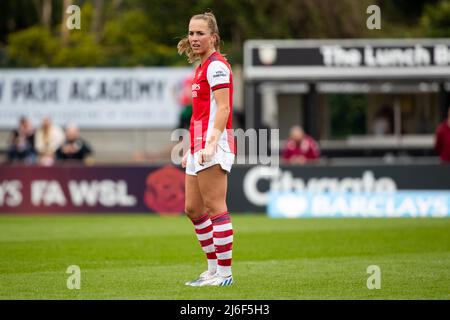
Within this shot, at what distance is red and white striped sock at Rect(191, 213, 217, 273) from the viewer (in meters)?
10.0

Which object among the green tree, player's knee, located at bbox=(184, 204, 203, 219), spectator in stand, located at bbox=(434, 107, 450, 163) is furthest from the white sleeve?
the green tree

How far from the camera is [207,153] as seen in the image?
9383mm

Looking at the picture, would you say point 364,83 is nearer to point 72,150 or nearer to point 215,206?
point 72,150

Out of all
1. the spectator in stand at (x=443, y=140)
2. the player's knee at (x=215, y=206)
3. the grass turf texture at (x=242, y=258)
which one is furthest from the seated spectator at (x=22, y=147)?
the player's knee at (x=215, y=206)

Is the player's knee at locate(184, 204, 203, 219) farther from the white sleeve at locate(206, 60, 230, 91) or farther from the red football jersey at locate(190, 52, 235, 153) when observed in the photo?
the white sleeve at locate(206, 60, 230, 91)

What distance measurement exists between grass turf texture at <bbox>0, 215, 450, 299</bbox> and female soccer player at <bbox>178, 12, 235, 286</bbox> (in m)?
0.43

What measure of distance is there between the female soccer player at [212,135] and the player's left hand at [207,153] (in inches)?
1.6

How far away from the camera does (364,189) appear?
2066 centimetres

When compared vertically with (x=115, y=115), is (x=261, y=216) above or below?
below

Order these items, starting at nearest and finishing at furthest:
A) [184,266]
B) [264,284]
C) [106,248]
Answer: [264,284] < [184,266] < [106,248]

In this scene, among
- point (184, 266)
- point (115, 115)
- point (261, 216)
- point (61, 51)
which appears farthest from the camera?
point (61, 51)
